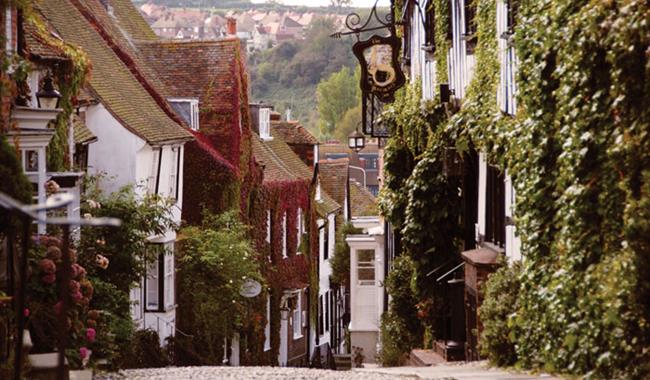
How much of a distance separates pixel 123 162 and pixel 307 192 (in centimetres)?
1669

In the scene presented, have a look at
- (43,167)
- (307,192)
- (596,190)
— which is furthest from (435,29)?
(307,192)

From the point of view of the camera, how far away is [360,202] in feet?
224

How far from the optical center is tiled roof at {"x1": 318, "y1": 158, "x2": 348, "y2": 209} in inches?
2239

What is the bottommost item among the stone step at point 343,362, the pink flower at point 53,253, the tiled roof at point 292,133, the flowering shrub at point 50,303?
the stone step at point 343,362

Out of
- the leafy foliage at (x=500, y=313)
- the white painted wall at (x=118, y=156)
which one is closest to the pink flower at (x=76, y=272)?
the leafy foliage at (x=500, y=313)

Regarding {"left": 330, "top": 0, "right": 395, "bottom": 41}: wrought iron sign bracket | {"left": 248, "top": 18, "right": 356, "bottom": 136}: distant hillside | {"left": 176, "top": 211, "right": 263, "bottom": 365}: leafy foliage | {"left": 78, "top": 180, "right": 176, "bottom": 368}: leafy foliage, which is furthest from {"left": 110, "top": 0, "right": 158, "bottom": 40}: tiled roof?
{"left": 248, "top": 18, "right": 356, "bottom": 136}: distant hillside

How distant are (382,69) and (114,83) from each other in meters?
8.14

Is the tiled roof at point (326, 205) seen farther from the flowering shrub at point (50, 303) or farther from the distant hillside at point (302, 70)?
the distant hillside at point (302, 70)

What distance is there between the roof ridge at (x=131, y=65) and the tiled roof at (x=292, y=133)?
15015 millimetres

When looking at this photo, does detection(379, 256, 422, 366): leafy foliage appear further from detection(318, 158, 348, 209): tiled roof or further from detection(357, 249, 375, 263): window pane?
detection(318, 158, 348, 209): tiled roof

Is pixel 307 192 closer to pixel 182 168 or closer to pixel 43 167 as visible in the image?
pixel 182 168

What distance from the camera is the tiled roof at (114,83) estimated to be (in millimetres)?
30859

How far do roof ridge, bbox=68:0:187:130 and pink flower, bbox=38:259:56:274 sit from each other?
18681 millimetres

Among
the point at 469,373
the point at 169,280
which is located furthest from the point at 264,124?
the point at 469,373
